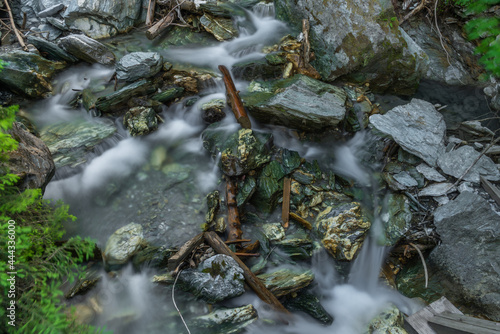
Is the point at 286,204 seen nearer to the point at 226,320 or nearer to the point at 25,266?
the point at 226,320

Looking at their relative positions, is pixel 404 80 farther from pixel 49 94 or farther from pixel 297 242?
pixel 49 94

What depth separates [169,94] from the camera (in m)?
5.65

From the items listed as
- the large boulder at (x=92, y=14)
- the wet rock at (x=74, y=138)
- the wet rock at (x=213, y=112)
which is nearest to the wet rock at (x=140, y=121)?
the wet rock at (x=74, y=138)

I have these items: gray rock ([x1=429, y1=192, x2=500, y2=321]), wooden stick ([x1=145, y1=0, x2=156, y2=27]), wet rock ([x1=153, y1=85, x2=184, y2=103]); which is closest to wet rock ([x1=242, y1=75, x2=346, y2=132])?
wet rock ([x1=153, y1=85, x2=184, y2=103])

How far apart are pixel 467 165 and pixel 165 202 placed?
450cm

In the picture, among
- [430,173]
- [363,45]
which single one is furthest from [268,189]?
[363,45]

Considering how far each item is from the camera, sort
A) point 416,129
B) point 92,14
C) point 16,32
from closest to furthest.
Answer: point 416,129, point 16,32, point 92,14

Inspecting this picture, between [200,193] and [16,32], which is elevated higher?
[16,32]

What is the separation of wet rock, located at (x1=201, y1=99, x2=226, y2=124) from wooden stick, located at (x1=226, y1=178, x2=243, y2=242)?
135cm

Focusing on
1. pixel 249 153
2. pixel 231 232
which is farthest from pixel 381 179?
pixel 231 232

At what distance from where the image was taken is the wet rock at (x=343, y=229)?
13.5 feet

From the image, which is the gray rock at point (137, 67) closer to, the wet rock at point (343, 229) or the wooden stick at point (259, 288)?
the wooden stick at point (259, 288)

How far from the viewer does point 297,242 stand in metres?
4.11

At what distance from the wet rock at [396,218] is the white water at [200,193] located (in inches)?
9.5
